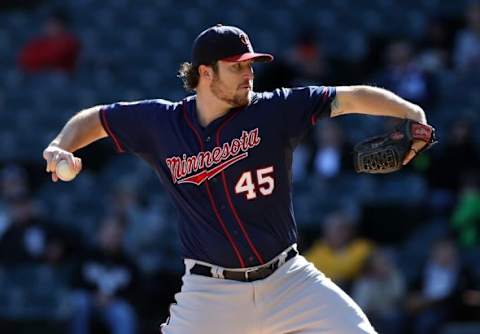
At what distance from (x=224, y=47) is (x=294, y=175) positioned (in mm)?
6114

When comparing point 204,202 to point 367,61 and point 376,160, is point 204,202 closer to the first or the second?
point 376,160

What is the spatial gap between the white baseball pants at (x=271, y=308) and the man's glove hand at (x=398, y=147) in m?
0.56

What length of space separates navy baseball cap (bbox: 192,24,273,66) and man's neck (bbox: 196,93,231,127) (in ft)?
0.57

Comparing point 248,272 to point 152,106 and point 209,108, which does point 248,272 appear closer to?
point 209,108

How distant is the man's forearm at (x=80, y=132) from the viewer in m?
5.30

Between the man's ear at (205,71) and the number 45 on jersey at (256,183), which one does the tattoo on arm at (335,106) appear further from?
the man's ear at (205,71)

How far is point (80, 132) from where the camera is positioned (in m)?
5.38

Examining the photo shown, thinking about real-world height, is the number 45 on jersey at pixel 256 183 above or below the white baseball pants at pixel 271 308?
above

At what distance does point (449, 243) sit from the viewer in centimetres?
956

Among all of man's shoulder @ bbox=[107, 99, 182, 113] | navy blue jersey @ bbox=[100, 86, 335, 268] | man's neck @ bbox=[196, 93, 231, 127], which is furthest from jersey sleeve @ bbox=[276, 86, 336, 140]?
man's shoulder @ bbox=[107, 99, 182, 113]

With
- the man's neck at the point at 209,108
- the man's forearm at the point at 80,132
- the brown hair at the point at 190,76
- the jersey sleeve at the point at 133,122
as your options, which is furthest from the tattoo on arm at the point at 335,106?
the man's forearm at the point at 80,132

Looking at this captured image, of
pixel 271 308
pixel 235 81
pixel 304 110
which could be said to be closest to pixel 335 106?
pixel 304 110

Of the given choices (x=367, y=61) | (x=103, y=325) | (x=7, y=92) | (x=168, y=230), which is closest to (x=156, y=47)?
(x=7, y=92)

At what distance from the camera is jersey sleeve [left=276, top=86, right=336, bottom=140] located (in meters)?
5.20
